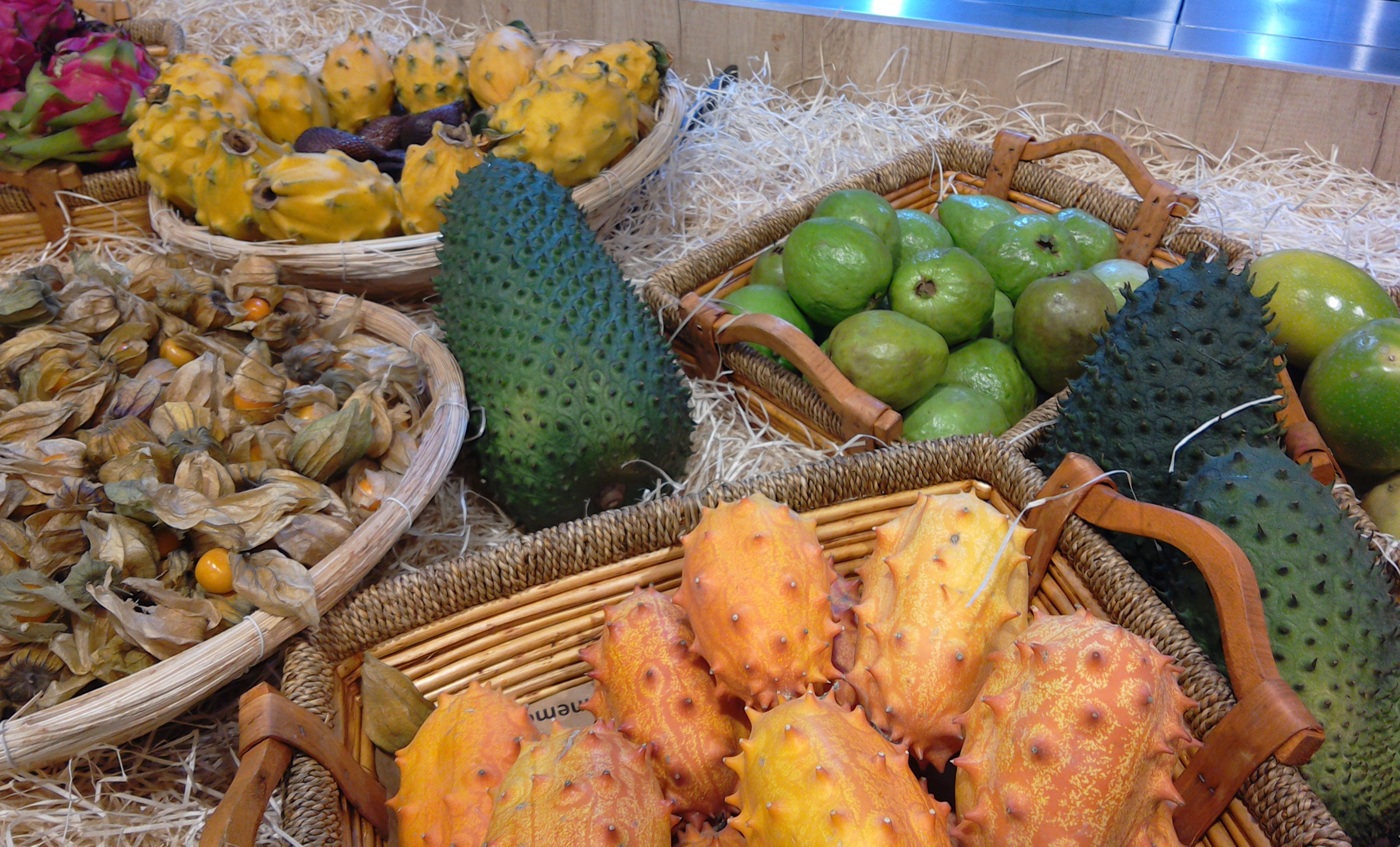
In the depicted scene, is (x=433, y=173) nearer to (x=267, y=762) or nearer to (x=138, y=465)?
(x=138, y=465)

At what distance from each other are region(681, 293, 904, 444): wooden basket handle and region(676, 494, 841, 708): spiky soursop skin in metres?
0.47

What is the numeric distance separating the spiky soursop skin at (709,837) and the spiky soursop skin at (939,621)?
179mm

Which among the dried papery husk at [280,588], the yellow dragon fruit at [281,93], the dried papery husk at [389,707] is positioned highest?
the yellow dragon fruit at [281,93]

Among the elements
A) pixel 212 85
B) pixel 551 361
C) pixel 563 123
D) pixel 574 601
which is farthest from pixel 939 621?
pixel 212 85

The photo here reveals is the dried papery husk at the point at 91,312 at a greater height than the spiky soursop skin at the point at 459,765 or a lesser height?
greater

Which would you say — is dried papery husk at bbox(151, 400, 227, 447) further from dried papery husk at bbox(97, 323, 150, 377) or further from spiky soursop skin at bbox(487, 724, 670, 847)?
spiky soursop skin at bbox(487, 724, 670, 847)

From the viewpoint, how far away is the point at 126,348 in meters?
1.34

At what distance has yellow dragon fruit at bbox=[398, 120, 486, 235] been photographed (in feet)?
5.43

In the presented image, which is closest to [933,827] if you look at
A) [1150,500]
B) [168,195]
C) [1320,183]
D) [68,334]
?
[1150,500]

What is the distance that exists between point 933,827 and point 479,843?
41 cm

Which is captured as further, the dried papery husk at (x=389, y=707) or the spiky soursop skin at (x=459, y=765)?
the dried papery husk at (x=389, y=707)

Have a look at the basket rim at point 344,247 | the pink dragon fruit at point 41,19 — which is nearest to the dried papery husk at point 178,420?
the basket rim at point 344,247

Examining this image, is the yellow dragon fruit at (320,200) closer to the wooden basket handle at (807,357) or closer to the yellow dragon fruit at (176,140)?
the yellow dragon fruit at (176,140)

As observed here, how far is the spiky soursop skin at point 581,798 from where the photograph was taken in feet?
2.22
